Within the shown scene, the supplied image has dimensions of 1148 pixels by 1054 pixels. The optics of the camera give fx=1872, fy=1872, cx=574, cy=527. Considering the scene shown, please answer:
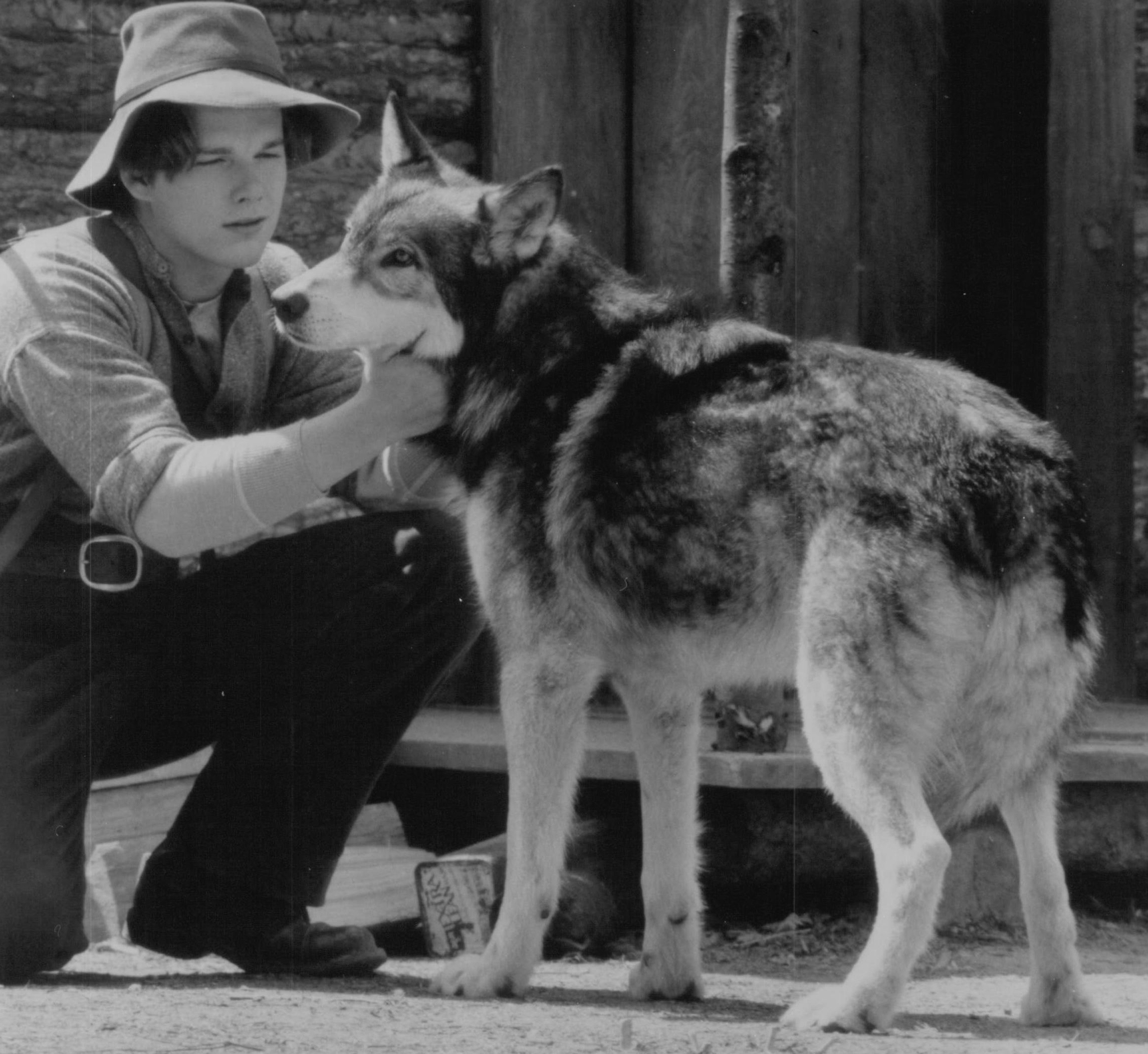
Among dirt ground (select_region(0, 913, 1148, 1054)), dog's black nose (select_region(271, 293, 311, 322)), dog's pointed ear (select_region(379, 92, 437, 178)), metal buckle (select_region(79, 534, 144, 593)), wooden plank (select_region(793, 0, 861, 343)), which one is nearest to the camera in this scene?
dirt ground (select_region(0, 913, 1148, 1054))

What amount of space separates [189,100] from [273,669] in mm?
1189

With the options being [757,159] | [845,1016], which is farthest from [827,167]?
[845,1016]

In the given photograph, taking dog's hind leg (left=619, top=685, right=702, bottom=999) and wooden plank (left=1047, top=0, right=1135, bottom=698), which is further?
wooden plank (left=1047, top=0, right=1135, bottom=698)

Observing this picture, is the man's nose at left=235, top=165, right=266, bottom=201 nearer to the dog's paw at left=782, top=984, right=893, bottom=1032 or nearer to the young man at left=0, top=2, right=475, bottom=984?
the young man at left=0, top=2, right=475, bottom=984

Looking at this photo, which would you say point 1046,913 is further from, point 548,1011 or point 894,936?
point 548,1011

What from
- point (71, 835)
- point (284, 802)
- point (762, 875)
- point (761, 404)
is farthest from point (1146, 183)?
point (71, 835)

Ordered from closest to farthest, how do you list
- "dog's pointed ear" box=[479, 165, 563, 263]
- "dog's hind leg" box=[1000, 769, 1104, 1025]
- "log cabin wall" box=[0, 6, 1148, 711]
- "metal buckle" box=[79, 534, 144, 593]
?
1. "dog's hind leg" box=[1000, 769, 1104, 1025]
2. "dog's pointed ear" box=[479, 165, 563, 263]
3. "metal buckle" box=[79, 534, 144, 593]
4. "log cabin wall" box=[0, 6, 1148, 711]

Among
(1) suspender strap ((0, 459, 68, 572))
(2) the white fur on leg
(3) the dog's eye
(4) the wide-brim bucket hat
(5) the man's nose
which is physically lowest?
(2) the white fur on leg

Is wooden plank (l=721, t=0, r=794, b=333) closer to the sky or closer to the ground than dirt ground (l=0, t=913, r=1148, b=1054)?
closer to the sky

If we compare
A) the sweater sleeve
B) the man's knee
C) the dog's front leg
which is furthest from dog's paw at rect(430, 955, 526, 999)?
the sweater sleeve

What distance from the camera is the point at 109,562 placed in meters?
3.76

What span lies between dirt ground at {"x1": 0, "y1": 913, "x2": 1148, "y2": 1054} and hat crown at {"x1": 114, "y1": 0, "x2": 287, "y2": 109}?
5.88 ft

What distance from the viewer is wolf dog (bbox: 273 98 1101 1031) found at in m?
3.25

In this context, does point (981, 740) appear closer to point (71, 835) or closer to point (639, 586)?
point (639, 586)
